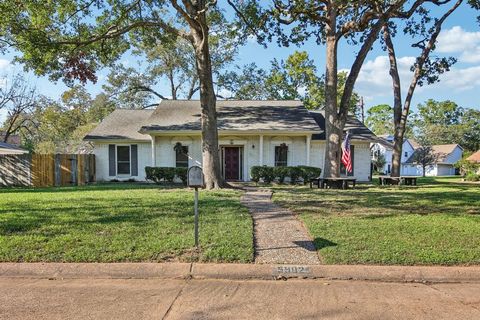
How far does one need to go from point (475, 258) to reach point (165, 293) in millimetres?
4738

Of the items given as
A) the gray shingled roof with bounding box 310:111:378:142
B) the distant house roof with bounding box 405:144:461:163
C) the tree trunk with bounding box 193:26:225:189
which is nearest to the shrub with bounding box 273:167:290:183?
the gray shingled roof with bounding box 310:111:378:142

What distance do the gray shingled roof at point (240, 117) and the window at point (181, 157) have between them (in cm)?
137

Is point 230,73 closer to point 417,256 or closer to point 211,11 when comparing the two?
point 211,11

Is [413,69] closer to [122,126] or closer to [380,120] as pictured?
[122,126]

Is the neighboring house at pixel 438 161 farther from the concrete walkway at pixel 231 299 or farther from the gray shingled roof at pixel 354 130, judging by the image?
the concrete walkway at pixel 231 299

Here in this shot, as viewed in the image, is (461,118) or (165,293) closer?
(165,293)

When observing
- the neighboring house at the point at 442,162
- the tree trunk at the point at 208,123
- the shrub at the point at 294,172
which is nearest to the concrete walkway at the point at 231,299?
the tree trunk at the point at 208,123

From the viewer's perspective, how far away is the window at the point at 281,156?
20016 mm

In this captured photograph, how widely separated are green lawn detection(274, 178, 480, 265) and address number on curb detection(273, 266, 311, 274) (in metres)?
0.45

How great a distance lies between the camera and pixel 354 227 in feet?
23.4

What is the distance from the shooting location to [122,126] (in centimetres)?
2162

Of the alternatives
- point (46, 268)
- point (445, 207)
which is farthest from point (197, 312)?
point (445, 207)

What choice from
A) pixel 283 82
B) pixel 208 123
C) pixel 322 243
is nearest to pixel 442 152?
pixel 283 82

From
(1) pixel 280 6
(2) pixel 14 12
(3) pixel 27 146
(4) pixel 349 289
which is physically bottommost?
(4) pixel 349 289
